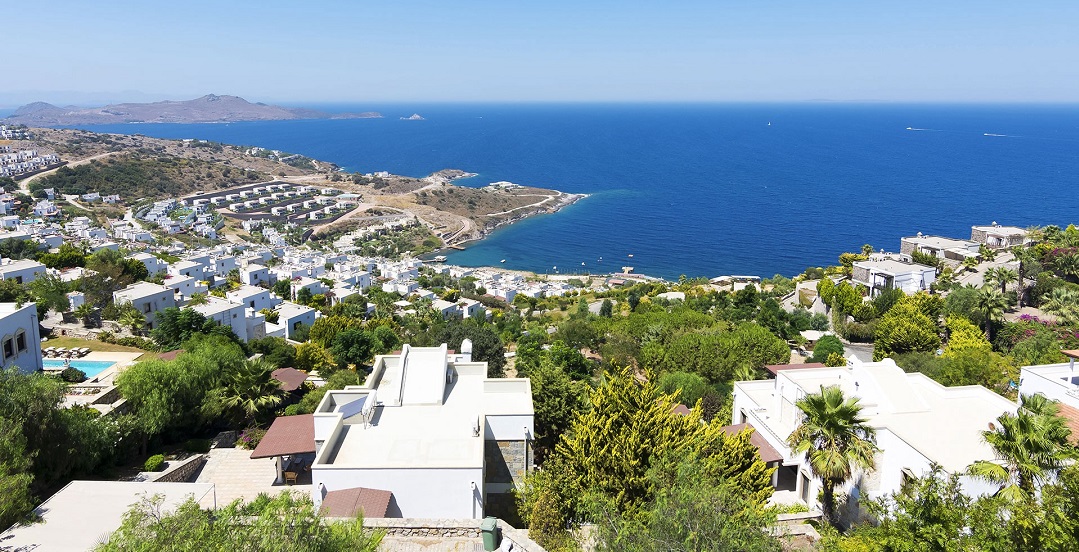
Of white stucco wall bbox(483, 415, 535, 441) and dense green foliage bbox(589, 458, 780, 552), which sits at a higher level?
dense green foliage bbox(589, 458, 780, 552)

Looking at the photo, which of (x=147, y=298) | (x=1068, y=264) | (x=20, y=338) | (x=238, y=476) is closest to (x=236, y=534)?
(x=238, y=476)

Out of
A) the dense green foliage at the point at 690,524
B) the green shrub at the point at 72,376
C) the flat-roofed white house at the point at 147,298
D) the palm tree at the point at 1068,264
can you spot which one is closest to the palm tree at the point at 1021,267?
the palm tree at the point at 1068,264

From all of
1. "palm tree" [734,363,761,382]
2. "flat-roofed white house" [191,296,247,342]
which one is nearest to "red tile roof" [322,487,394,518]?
"palm tree" [734,363,761,382]

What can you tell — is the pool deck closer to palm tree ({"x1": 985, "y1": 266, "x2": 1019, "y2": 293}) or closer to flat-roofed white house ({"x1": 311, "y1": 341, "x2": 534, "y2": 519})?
flat-roofed white house ({"x1": 311, "y1": 341, "x2": 534, "y2": 519})

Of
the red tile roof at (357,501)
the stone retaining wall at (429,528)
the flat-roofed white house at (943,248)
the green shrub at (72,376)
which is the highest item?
the stone retaining wall at (429,528)

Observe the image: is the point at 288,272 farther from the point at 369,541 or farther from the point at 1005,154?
the point at 1005,154

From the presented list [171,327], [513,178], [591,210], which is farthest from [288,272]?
[513,178]

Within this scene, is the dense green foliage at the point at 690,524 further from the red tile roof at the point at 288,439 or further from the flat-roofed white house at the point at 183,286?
the flat-roofed white house at the point at 183,286
